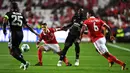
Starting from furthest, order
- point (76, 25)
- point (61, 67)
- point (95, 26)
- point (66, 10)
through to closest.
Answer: point (66, 10) → point (76, 25) → point (61, 67) → point (95, 26)

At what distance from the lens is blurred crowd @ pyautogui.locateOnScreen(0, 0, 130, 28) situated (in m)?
44.4

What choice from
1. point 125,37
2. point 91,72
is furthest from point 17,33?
point 125,37

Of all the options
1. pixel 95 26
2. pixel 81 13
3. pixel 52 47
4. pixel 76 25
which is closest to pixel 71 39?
pixel 76 25

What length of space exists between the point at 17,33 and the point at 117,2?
3135 cm

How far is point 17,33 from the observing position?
15.9 m

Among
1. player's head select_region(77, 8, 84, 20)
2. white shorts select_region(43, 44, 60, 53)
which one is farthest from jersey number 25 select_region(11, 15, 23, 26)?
player's head select_region(77, 8, 84, 20)

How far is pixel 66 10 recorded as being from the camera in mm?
45312

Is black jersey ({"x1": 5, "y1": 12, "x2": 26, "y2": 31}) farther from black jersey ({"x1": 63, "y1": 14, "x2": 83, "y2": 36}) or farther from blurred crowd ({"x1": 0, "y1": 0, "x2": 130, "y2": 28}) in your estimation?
blurred crowd ({"x1": 0, "y1": 0, "x2": 130, "y2": 28})

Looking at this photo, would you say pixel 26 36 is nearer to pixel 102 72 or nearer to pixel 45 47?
pixel 45 47

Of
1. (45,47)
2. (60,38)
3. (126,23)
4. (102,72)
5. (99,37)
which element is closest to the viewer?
(102,72)

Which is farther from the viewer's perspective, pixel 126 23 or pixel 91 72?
pixel 126 23

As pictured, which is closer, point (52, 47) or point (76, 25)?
point (52, 47)

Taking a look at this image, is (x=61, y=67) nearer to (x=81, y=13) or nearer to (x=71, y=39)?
(x=71, y=39)

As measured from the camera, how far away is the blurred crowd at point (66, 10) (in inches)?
1747
